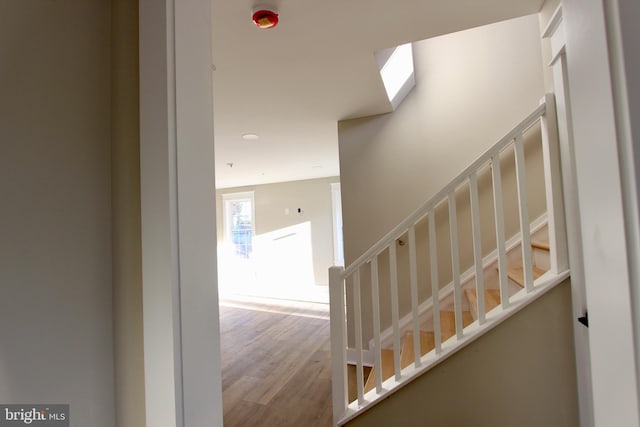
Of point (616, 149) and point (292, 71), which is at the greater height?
point (292, 71)

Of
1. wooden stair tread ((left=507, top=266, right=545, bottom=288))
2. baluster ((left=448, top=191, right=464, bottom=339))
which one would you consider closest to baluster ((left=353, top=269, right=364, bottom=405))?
baluster ((left=448, top=191, right=464, bottom=339))

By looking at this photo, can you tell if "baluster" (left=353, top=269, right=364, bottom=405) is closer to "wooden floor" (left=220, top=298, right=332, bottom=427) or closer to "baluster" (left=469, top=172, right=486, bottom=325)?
"wooden floor" (left=220, top=298, right=332, bottom=427)

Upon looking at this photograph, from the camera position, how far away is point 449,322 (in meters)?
2.00

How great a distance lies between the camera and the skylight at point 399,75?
2.13 meters

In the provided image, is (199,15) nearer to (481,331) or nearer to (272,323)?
(481,331)

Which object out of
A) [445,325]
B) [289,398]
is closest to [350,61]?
[445,325]

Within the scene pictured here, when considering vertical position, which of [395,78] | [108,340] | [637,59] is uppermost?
[395,78]

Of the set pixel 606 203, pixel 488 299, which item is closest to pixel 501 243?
pixel 488 299

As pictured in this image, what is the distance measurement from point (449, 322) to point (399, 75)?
2043 mm

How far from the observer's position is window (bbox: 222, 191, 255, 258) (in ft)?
21.8

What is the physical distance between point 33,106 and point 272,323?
12.4 ft

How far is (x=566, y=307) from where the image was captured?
1.29m

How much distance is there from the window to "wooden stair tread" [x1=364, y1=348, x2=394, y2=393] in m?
4.86

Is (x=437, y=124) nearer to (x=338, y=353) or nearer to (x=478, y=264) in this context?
(x=478, y=264)
